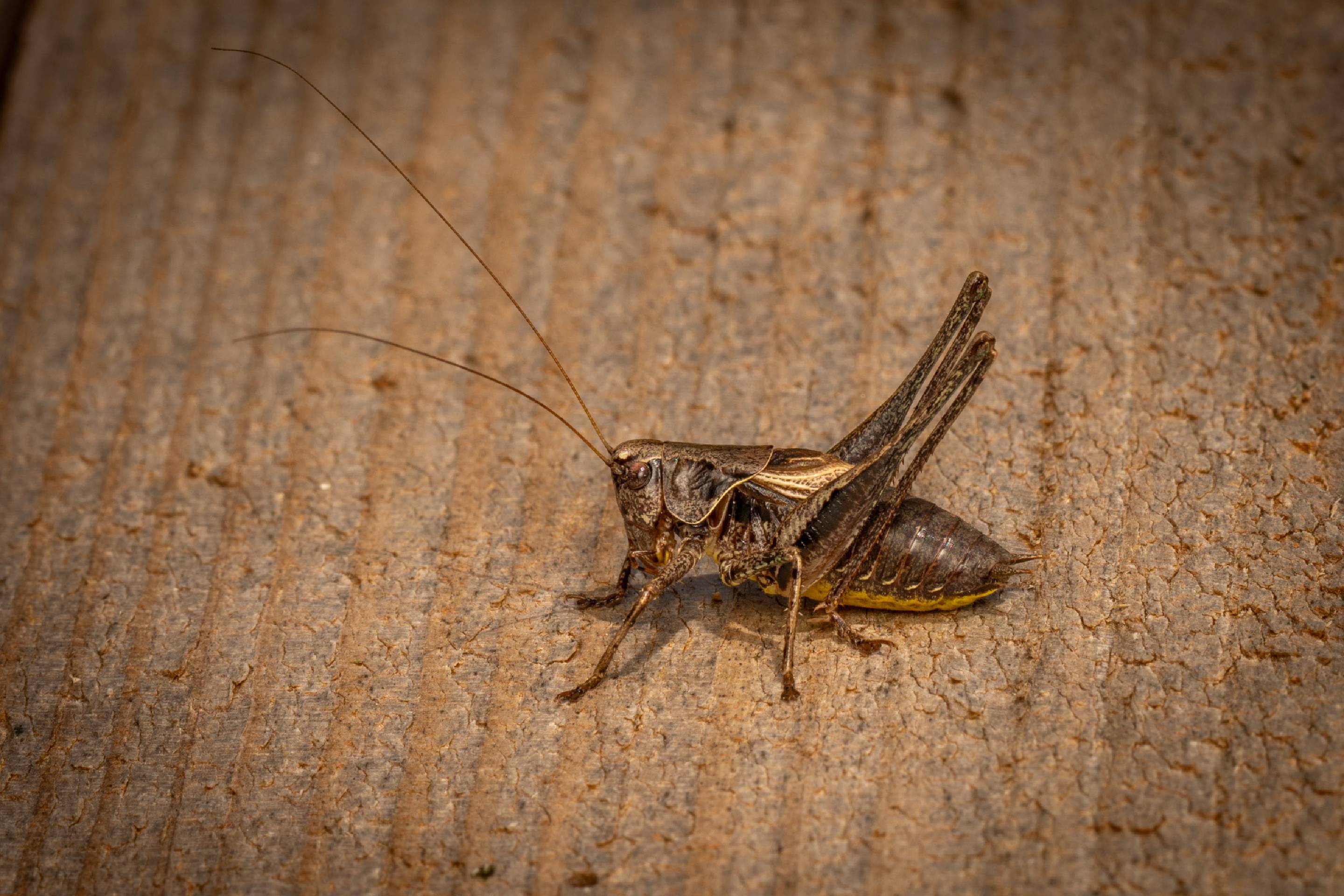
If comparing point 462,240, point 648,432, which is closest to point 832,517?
point 648,432

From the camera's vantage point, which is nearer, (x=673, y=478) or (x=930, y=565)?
(x=930, y=565)

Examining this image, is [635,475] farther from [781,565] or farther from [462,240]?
[462,240]

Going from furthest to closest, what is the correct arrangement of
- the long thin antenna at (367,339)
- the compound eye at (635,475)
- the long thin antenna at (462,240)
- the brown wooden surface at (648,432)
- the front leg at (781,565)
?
the long thin antenna at (367,339) < the long thin antenna at (462,240) < the compound eye at (635,475) < the front leg at (781,565) < the brown wooden surface at (648,432)

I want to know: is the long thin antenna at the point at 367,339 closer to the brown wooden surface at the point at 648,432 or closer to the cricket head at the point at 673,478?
the brown wooden surface at the point at 648,432

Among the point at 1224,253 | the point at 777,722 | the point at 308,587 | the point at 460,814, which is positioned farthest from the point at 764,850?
the point at 1224,253

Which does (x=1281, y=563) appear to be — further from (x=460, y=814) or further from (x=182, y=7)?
(x=182, y=7)

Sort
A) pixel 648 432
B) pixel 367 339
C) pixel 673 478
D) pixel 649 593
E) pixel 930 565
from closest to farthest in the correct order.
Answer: pixel 930 565 → pixel 649 593 → pixel 673 478 → pixel 648 432 → pixel 367 339

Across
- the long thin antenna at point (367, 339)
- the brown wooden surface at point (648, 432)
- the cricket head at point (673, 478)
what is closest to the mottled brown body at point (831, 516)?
the cricket head at point (673, 478)
